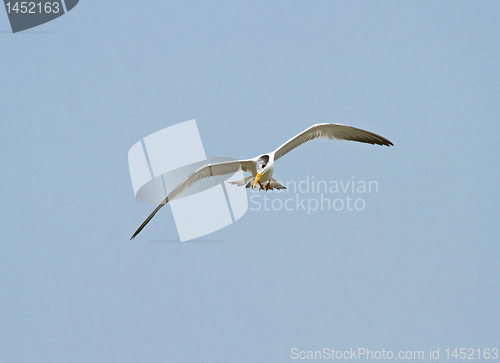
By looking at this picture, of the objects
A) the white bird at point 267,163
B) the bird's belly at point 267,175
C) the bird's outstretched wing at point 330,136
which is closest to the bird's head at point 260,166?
the white bird at point 267,163

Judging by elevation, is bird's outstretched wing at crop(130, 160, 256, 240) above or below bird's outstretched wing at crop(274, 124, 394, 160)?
below

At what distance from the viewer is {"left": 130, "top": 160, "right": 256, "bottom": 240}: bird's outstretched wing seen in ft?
20.5

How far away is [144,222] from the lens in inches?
245

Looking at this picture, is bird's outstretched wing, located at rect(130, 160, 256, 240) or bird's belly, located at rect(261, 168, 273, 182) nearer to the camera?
bird's outstretched wing, located at rect(130, 160, 256, 240)

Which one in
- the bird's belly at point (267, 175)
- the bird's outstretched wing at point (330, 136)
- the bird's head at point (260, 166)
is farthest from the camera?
the bird's outstretched wing at point (330, 136)

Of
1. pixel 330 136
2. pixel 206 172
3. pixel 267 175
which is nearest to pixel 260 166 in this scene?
pixel 267 175

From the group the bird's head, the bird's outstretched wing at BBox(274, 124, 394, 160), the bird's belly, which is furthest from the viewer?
the bird's outstretched wing at BBox(274, 124, 394, 160)

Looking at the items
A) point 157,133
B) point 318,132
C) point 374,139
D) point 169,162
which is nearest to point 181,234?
point 169,162

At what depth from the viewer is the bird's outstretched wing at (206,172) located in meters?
6.24

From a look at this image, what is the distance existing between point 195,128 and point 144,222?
1.53m

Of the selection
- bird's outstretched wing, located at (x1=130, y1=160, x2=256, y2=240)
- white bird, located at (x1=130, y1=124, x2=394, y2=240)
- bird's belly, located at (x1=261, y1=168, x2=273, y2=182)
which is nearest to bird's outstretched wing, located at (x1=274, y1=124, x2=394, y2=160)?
white bird, located at (x1=130, y1=124, x2=394, y2=240)

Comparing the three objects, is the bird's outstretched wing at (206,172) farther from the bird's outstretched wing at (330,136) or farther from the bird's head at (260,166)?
the bird's outstretched wing at (330,136)

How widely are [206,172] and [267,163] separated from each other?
3.06ft

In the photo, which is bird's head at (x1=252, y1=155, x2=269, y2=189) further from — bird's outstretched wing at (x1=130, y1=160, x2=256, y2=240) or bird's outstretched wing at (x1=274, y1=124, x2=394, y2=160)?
bird's outstretched wing at (x1=274, y1=124, x2=394, y2=160)
